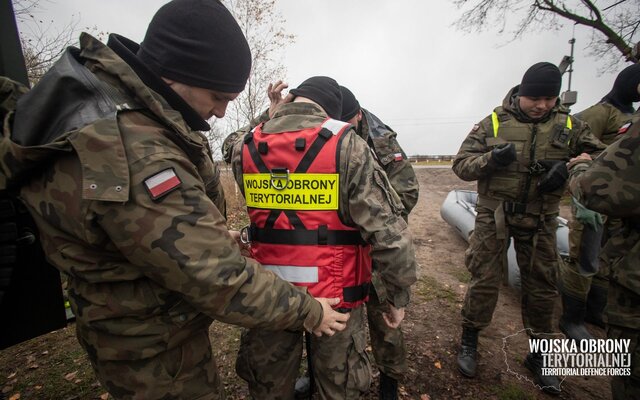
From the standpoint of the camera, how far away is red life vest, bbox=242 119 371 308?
5.12ft

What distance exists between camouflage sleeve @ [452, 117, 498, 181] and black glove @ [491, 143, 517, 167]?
0.17 metres

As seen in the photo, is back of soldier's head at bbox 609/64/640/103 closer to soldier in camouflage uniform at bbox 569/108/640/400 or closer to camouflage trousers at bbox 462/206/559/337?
camouflage trousers at bbox 462/206/559/337

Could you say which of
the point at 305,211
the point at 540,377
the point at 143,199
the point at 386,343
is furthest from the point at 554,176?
the point at 143,199

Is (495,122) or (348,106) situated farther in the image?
(495,122)

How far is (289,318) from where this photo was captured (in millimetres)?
1204

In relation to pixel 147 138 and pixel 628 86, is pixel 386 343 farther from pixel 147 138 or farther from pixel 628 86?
pixel 628 86

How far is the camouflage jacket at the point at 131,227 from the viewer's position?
92 centimetres

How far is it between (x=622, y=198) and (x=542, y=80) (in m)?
1.60

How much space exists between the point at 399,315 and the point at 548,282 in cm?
188

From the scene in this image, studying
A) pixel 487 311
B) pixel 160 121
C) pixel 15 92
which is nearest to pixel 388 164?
pixel 487 311

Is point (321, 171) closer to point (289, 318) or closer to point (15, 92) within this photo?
point (289, 318)

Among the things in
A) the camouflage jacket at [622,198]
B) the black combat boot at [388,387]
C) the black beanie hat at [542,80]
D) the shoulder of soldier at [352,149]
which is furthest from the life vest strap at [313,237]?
the black beanie hat at [542,80]

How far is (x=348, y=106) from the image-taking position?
265cm

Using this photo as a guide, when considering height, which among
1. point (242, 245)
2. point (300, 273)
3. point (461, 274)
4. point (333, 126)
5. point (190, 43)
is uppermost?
point (190, 43)
